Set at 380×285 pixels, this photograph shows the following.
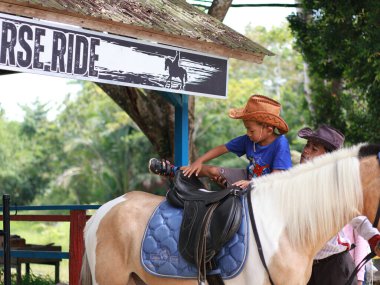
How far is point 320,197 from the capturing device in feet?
14.7

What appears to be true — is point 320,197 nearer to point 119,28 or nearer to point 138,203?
point 138,203

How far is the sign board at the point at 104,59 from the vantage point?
208 inches

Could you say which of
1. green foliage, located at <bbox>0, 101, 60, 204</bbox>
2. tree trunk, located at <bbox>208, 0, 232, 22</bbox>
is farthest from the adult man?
green foliage, located at <bbox>0, 101, 60, 204</bbox>

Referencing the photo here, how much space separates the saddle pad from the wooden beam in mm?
1730

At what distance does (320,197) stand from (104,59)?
223 cm

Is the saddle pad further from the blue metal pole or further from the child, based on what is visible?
the blue metal pole

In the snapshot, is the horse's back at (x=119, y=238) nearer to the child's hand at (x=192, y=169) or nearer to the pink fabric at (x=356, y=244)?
the child's hand at (x=192, y=169)

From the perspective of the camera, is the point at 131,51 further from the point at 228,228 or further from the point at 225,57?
the point at 228,228

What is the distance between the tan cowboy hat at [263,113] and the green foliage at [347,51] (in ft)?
22.1

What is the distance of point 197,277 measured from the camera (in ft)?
15.1

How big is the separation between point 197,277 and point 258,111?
1271 mm

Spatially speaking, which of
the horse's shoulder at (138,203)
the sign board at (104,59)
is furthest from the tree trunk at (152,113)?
the horse's shoulder at (138,203)

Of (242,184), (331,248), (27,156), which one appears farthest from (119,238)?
(27,156)

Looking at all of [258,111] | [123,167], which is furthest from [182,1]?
[123,167]
